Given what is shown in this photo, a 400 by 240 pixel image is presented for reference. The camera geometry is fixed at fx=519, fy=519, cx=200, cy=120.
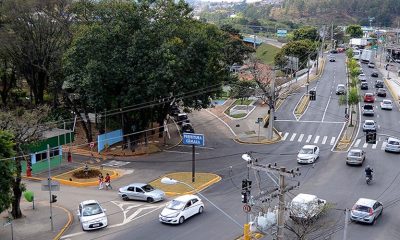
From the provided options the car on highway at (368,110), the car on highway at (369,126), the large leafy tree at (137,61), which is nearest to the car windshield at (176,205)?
the large leafy tree at (137,61)

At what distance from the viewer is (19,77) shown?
65188 millimetres

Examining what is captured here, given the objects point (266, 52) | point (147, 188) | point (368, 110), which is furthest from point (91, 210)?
point (266, 52)

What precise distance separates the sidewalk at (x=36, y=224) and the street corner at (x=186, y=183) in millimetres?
7946

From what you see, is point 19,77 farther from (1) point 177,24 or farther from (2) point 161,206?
(2) point 161,206

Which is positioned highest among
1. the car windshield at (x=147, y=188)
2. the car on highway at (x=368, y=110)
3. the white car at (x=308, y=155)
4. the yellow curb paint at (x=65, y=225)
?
the car on highway at (x=368, y=110)

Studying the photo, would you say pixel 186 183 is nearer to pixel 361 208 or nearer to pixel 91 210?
pixel 91 210

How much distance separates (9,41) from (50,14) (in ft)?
16.9

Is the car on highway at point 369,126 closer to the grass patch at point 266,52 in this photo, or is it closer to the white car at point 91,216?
the white car at point 91,216

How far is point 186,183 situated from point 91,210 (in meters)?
10.1

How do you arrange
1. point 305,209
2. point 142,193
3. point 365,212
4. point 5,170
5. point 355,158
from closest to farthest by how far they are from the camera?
point 5,170 < point 305,209 < point 365,212 < point 142,193 < point 355,158

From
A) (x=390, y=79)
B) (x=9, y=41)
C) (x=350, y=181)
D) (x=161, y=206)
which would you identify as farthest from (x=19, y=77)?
(x=390, y=79)

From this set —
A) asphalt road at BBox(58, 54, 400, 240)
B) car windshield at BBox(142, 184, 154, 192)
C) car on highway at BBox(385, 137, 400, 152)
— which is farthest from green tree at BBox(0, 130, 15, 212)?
car on highway at BBox(385, 137, 400, 152)

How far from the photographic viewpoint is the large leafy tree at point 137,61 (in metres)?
47.8

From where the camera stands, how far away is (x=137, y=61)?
48438 millimetres
